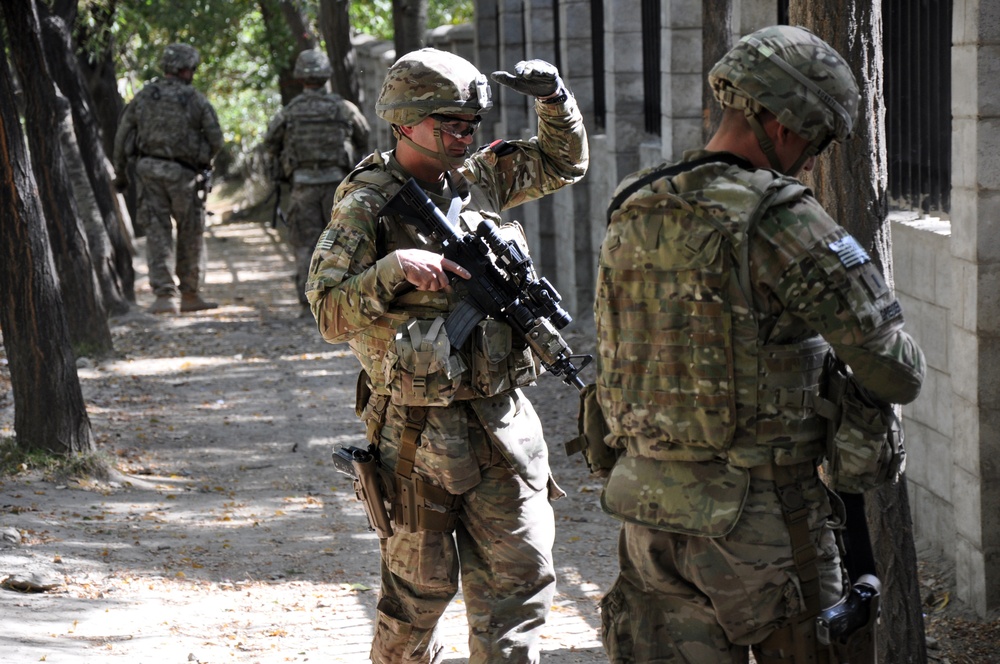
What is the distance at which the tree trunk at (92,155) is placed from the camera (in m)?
12.9

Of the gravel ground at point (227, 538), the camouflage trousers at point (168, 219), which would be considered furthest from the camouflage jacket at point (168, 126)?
the gravel ground at point (227, 538)

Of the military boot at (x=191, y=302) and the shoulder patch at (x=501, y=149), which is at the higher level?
the shoulder patch at (x=501, y=149)

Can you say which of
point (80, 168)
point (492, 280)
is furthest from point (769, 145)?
point (80, 168)

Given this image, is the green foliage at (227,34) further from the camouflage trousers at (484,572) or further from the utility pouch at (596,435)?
the utility pouch at (596,435)

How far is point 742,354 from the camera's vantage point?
2721 millimetres

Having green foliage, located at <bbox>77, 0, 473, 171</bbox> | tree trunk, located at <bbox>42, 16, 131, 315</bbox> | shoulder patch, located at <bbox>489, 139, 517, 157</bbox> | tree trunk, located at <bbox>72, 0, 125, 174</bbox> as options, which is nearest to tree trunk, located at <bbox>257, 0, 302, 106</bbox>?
green foliage, located at <bbox>77, 0, 473, 171</bbox>

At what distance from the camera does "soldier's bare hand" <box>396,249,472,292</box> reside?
3.39m

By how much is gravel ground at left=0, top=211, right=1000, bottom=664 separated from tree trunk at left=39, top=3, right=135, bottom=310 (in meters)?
3.09

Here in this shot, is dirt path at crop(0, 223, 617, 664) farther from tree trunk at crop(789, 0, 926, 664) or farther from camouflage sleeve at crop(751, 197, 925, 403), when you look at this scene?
camouflage sleeve at crop(751, 197, 925, 403)

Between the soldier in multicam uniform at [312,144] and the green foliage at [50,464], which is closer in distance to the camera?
the green foliage at [50,464]

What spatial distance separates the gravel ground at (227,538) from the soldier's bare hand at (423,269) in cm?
191

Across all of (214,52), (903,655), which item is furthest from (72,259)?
(214,52)

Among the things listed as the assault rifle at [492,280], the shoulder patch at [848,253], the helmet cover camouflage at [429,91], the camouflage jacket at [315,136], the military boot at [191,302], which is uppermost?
the helmet cover camouflage at [429,91]

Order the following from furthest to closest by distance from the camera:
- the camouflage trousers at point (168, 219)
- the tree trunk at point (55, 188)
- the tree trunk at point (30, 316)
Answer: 1. the camouflage trousers at point (168, 219)
2. the tree trunk at point (55, 188)
3. the tree trunk at point (30, 316)
